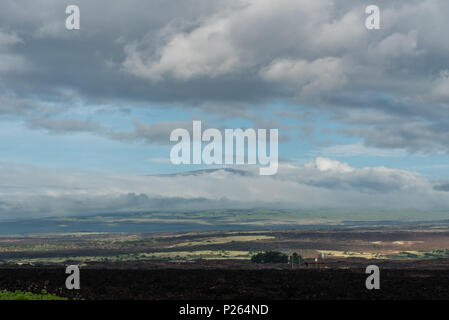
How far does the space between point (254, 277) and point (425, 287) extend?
47.5 feet

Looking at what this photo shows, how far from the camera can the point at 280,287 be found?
1839 inches

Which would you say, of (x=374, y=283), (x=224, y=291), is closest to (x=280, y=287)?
(x=224, y=291)
